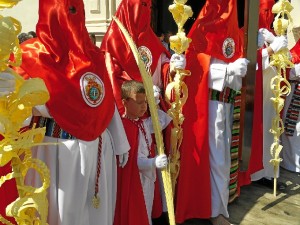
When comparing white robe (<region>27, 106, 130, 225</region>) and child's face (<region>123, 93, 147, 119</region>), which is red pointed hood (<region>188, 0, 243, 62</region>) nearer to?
child's face (<region>123, 93, 147, 119</region>)

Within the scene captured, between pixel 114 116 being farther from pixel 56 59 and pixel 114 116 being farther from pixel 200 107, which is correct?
pixel 200 107

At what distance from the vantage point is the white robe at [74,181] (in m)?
2.06

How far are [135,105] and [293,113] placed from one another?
2.80 metres

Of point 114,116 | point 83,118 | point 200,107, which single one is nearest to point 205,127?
point 200,107

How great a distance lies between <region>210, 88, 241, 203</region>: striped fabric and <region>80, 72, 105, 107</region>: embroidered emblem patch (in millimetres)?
1353

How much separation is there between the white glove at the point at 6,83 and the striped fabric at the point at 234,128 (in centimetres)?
215

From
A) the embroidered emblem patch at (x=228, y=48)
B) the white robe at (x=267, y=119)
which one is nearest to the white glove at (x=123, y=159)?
the embroidered emblem patch at (x=228, y=48)

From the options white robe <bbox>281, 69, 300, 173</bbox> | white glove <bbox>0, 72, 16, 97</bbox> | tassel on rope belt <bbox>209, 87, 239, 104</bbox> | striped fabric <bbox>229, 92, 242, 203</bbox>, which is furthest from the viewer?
white robe <bbox>281, 69, 300, 173</bbox>

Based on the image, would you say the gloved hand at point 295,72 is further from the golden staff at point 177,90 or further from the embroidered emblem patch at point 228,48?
the golden staff at point 177,90

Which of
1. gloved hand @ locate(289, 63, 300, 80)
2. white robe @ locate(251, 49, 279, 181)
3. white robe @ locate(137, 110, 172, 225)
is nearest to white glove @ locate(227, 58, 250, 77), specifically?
white robe @ locate(137, 110, 172, 225)

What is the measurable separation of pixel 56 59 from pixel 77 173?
632 mm

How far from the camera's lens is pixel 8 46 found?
1.35 meters

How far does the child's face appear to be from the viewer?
249 centimetres

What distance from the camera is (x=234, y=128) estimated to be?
11.5 feet
